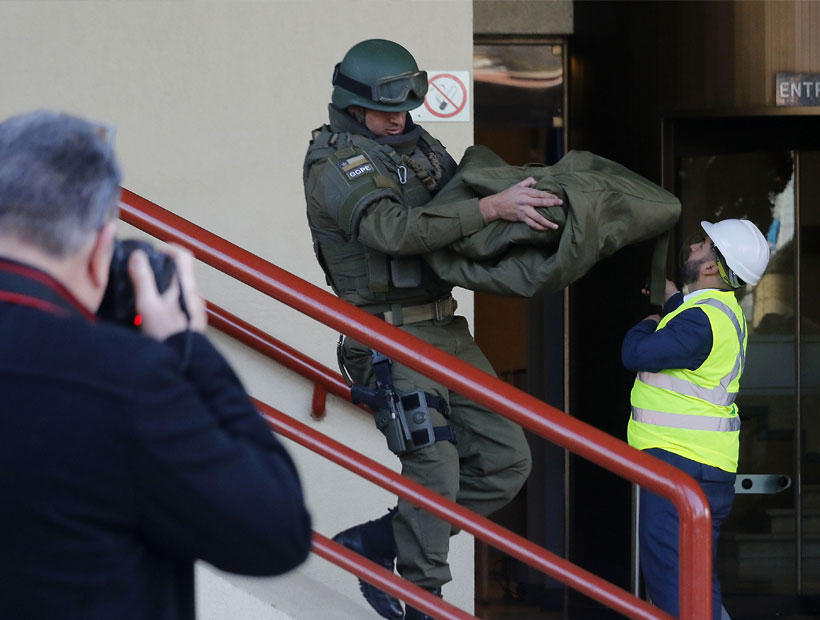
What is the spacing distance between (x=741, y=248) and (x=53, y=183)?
281cm

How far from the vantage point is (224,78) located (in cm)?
403

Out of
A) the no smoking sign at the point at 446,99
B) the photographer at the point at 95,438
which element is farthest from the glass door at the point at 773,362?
the photographer at the point at 95,438

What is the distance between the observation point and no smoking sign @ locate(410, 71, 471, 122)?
406 cm

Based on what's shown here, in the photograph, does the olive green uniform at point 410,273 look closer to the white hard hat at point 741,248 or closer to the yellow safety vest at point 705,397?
the yellow safety vest at point 705,397

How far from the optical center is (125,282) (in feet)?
4.17

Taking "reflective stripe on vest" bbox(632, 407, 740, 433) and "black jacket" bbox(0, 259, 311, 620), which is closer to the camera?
"black jacket" bbox(0, 259, 311, 620)

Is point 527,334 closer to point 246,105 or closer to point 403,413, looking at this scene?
point 246,105

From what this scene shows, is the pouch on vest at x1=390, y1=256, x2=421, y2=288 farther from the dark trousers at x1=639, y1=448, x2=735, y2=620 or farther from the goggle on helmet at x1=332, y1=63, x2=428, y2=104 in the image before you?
the dark trousers at x1=639, y1=448, x2=735, y2=620

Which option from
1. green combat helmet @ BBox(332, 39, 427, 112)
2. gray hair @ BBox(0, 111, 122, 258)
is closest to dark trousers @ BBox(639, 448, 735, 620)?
green combat helmet @ BBox(332, 39, 427, 112)

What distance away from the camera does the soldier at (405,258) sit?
2768 millimetres

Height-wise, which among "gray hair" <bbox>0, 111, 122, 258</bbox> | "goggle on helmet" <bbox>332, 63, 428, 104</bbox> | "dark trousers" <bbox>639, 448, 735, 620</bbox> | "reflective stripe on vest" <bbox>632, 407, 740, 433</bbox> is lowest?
"dark trousers" <bbox>639, 448, 735, 620</bbox>

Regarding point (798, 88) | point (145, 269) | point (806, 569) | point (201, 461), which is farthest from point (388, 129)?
point (806, 569)

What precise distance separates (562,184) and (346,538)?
3.72ft

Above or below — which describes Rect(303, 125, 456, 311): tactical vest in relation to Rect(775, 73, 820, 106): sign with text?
below
